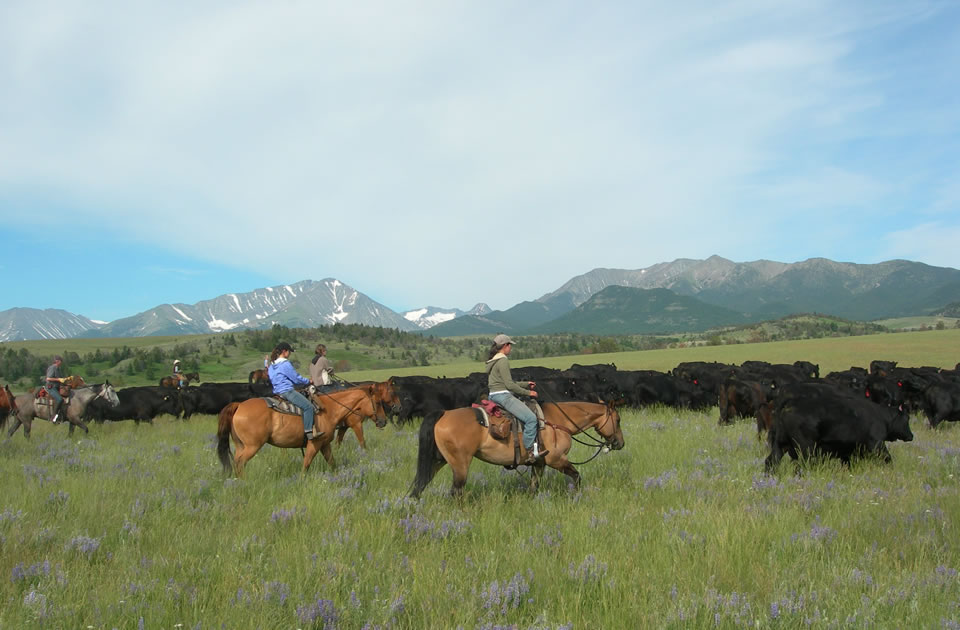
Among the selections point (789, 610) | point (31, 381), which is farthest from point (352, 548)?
point (31, 381)

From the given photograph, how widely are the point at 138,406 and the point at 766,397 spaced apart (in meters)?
20.7

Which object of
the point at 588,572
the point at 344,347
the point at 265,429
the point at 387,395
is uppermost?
the point at 387,395

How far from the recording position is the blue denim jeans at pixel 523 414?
7184mm

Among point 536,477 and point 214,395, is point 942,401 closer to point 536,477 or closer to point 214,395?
point 536,477

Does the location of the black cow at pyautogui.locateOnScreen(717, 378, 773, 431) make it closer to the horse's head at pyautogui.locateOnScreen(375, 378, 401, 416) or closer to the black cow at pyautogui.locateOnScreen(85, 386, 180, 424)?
the horse's head at pyautogui.locateOnScreen(375, 378, 401, 416)

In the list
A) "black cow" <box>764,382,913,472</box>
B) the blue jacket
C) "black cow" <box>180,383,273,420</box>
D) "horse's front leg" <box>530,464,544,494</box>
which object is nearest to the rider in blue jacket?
the blue jacket

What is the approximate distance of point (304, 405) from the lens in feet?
30.1

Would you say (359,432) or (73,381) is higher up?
(73,381)

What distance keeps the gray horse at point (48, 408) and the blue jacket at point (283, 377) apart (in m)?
9.74

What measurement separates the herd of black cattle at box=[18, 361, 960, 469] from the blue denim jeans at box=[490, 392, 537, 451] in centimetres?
156

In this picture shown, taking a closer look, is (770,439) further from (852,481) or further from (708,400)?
(708,400)

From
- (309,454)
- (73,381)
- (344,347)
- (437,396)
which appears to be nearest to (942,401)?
(437,396)

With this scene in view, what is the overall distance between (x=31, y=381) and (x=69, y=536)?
139 m

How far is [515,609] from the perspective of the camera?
407 cm
